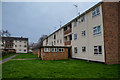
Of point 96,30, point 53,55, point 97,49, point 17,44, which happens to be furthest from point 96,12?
point 17,44

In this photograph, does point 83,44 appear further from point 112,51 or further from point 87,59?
point 112,51

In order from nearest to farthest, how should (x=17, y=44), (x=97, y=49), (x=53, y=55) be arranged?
(x=97, y=49)
(x=53, y=55)
(x=17, y=44)

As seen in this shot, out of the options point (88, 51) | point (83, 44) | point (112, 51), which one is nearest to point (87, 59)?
point (88, 51)

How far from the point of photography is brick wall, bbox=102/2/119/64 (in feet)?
45.2

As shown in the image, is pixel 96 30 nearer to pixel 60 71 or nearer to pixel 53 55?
pixel 53 55

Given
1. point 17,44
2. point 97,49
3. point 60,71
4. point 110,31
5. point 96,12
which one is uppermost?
point 96,12

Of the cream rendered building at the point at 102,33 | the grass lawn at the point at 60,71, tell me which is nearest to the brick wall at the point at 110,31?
the cream rendered building at the point at 102,33

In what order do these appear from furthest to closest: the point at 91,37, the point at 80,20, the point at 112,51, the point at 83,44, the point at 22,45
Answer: the point at 22,45, the point at 80,20, the point at 83,44, the point at 91,37, the point at 112,51

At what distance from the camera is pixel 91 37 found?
16.7 meters

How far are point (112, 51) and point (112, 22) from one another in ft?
13.5

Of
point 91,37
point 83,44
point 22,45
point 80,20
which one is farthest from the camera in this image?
point 22,45

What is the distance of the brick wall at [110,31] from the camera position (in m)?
13.8

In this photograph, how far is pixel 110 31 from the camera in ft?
46.7

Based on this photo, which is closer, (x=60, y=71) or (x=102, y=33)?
(x=60, y=71)
